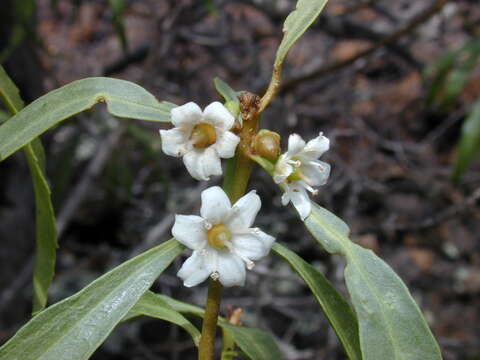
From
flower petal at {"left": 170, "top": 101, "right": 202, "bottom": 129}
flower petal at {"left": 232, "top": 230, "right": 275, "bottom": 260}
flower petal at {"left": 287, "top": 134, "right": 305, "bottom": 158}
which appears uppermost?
flower petal at {"left": 170, "top": 101, "right": 202, "bottom": 129}

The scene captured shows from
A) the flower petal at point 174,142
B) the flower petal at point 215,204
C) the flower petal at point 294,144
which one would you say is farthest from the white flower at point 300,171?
the flower petal at point 174,142

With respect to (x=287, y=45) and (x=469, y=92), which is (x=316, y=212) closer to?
(x=287, y=45)

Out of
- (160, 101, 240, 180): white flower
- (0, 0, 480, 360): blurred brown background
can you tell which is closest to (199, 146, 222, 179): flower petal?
(160, 101, 240, 180): white flower

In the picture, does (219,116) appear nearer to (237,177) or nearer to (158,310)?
(237,177)

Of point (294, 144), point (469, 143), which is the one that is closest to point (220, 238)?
point (294, 144)

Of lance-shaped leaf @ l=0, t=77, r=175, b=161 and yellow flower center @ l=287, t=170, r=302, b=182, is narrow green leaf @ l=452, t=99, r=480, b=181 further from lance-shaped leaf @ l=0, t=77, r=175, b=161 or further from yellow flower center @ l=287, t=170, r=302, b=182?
lance-shaped leaf @ l=0, t=77, r=175, b=161

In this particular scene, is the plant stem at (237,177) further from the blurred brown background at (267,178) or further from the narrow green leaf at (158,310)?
the blurred brown background at (267,178)
